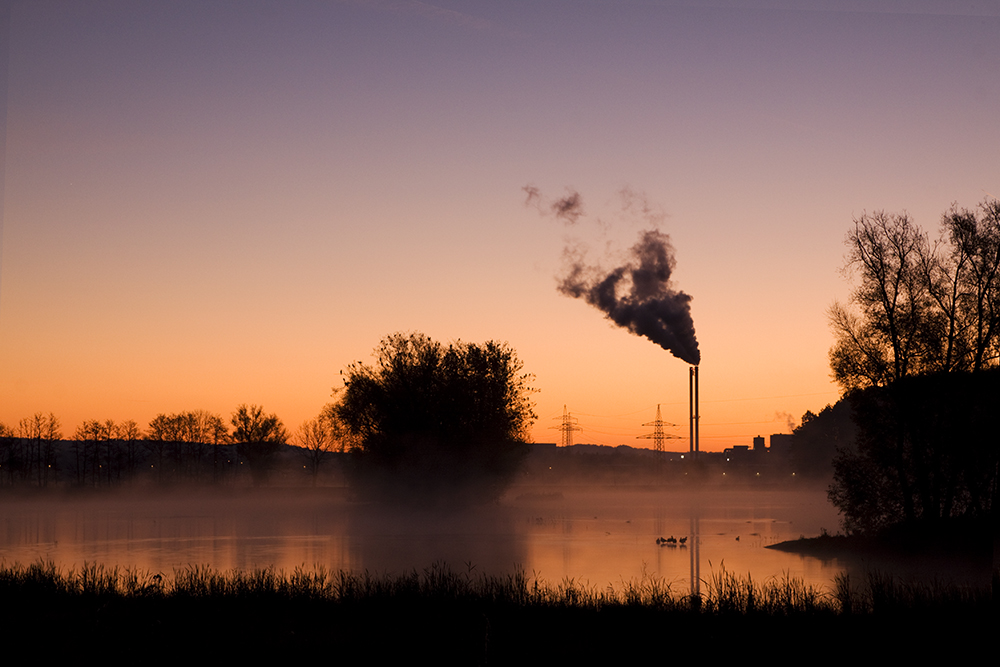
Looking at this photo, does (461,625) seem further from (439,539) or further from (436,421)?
(436,421)

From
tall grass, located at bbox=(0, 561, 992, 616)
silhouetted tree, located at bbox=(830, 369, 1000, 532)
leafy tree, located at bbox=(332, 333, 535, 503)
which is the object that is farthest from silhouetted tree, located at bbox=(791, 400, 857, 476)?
tall grass, located at bbox=(0, 561, 992, 616)

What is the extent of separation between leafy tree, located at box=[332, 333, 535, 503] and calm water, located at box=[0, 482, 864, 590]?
3160 mm

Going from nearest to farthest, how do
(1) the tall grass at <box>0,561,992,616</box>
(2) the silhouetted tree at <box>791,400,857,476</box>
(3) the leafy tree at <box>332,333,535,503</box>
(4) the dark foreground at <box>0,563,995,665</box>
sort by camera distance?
(4) the dark foreground at <box>0,563,995,665</box> < (1) the tall grass at <box>0,561,992,616</box> < (3) the leafy tree at <box>332,333,535,503</box> < (2) the silhouetted tree at <box>791,400,857,476</box>

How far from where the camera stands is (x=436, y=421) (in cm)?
7394

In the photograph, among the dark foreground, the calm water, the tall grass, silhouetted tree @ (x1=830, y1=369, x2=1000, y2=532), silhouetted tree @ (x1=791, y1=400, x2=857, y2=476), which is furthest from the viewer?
silhouetted tree @ (x1=791, y1=400, x2=857, y2=476)

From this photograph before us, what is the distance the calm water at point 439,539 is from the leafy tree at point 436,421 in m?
3.16

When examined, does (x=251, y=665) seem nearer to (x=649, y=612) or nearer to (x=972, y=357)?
(x=649, y=612)

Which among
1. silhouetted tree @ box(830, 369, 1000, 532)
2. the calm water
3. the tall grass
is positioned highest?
silhouetted tree @ box(830, 369, 1000, 532)

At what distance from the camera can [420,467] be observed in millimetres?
73875

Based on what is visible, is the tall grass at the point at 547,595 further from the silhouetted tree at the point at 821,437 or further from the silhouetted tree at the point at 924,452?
the silhouetted tree at the point at 821,437

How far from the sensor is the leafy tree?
7394 cm

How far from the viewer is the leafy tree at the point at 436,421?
243 feet

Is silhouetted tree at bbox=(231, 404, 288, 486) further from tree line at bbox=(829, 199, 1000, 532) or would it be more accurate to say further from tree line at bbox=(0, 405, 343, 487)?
tree line at bbox=(829, 199, 1000, 532)

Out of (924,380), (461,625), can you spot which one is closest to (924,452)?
(924,380)
